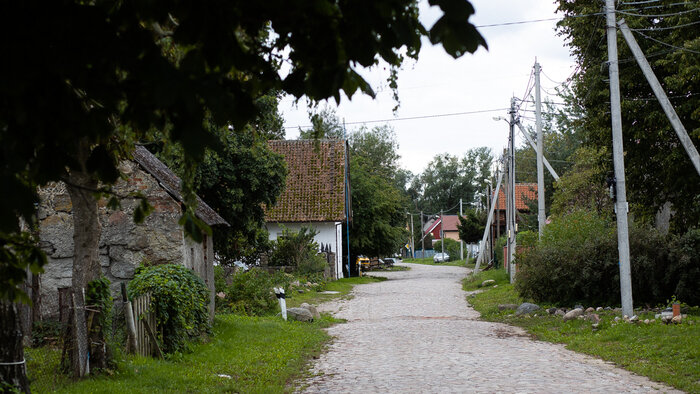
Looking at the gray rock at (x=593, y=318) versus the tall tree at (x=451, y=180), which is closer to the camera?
the gray rock at (x=593, y=318)

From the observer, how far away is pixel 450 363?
35.5 ft

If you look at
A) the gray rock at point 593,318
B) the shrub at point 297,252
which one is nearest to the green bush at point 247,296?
the gray rock at point 593,318

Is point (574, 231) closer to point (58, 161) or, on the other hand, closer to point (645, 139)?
point (645, 139)

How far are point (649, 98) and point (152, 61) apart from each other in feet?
60.0

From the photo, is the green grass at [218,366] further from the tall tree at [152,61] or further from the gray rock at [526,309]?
the gray rock at [526,309]

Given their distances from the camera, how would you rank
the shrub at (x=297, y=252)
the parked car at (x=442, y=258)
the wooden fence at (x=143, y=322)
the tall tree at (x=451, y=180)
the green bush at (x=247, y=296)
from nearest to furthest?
the wooden fence at (x=143, y=322) < the green bush at (x=247, y=296) < the shrub at (x=297, y=252) < the parked car at (x=442, y=258) < the tall tree at (x=451, y=180)

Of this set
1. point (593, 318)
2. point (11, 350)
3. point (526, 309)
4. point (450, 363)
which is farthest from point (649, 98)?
point (11, 350)

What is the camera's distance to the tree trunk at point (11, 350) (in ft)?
18.3

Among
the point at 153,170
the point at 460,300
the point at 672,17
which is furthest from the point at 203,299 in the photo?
the point at 460,300

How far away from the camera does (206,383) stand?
8758mm

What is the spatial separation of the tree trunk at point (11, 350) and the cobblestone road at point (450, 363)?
3858 millimetres

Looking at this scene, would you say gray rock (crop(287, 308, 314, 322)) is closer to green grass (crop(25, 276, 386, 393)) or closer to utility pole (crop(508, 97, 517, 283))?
green grass (crop(25, 276, 386, 393))

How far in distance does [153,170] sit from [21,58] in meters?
9.34

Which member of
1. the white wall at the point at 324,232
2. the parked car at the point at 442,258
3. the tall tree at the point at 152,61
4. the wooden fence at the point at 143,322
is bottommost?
the parked car at the point at 442,258
